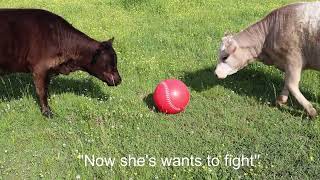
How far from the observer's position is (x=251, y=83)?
9234 mm

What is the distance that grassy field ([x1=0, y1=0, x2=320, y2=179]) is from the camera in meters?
→ 6.50

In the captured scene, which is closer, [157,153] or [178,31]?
[157,153]

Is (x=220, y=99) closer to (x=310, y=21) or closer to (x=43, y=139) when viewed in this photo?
(x=310, y=21)

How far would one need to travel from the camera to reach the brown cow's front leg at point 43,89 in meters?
8.01

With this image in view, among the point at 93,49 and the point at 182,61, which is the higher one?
the point at 93,49

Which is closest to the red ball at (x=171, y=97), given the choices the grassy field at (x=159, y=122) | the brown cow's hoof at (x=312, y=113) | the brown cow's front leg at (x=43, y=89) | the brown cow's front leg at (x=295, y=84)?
the grassy field at (x=159, y=122)

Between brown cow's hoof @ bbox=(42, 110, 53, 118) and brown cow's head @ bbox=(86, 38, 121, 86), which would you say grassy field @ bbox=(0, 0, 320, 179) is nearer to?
brown cow's hoof @ bbox=(42, 110, 53, 118)

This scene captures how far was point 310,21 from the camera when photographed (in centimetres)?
762

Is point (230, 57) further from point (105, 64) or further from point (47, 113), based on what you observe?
point (47, 113)

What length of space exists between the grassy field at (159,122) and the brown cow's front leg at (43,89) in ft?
0.52

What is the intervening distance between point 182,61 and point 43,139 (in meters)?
3.99

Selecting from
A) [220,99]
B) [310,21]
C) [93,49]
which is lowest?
[220,99]

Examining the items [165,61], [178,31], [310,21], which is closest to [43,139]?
[165,61]

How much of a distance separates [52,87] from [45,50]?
57.2 inches
